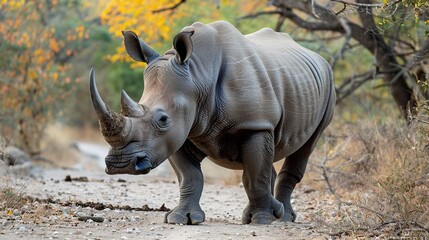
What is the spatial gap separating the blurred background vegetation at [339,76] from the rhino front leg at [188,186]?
1.09 meters

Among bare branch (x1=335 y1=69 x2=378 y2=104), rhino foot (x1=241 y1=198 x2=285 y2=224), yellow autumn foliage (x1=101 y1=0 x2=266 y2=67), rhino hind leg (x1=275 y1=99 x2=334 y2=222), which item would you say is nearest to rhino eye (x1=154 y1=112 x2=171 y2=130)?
rhino foot (x1=241 y1=198 x2=285 y2=224)

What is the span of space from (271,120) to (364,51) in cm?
954

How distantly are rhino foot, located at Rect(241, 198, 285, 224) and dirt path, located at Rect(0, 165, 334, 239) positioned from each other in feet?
0.35

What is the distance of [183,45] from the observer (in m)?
7.53

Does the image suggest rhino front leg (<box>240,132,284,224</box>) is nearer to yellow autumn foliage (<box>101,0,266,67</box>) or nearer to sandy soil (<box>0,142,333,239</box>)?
sandy soil (<box>0,142,333,239</box>)

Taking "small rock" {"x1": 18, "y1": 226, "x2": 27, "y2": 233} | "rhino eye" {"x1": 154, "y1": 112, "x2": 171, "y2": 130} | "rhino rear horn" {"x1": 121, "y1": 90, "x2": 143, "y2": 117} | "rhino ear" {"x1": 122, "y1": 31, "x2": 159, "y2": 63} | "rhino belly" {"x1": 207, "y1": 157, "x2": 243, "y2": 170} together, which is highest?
"rhino ear" {"x1": 122, "y1": 31, "x2": 159, "y2": 63}

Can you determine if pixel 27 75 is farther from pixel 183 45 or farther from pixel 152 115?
pixel 152 115

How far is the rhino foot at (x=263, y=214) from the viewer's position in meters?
8.07

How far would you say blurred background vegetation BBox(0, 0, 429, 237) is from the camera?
25.5 feet

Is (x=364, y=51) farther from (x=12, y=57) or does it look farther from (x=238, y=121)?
(x=238, y=121)

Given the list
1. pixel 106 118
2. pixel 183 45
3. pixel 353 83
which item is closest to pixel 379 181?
pixel 183 45

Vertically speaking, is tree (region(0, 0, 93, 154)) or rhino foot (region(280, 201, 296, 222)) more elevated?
rhino foot (region(280, 201, 296, 222))

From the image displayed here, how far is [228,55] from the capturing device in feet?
26.3

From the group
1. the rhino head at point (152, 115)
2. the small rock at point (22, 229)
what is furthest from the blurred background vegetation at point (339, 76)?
the small rock at point (22, 229)
